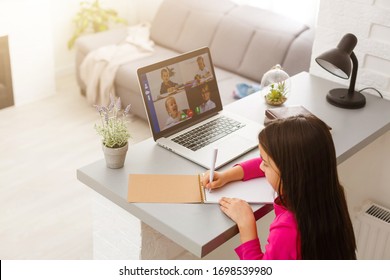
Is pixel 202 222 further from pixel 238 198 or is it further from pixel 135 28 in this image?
pixel 135 28

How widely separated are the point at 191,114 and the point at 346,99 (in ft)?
2.20

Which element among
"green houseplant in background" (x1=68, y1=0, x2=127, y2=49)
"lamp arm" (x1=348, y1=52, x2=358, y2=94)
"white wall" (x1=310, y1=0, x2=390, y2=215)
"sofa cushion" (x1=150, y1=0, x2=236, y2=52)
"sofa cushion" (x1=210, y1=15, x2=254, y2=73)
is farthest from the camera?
"green houseplant in background" (x1=68, y1=0, x2=127, y2=49)

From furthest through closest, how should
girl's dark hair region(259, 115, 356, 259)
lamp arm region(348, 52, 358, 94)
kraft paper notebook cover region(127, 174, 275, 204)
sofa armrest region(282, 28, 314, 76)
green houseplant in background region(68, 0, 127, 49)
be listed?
green houseplant in background region(68, 0, 127, 49)
sofa armrest region(282, 28, 314, 76)
lamp arm region(348, 52, 358, 94)
kraft paper notebook cover region(127, 174, 275, 204)
girl's dark hair region(259, 115, 356, 259)

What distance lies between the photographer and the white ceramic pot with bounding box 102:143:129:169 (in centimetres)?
203

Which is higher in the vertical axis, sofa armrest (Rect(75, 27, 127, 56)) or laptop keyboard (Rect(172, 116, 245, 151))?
laptop keyboard (Rect(172, 116, 245, 151))

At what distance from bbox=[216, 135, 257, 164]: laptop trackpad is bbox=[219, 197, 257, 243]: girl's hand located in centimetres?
28

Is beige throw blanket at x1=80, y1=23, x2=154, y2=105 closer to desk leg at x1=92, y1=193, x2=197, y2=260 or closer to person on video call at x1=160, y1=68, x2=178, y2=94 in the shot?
person on video call at x1=160, y1=68, x2=178, y2=94

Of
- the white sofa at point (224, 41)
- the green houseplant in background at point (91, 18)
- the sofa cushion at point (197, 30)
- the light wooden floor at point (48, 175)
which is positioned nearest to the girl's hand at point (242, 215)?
the light wooden floor at point (48, 175)

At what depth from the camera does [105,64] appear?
460 cm

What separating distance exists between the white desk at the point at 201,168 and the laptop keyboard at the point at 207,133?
0.27ft

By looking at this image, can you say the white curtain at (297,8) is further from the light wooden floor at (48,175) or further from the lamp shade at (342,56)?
the lamp shade at (342,56)

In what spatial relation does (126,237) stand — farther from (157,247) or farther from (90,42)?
(90,42)

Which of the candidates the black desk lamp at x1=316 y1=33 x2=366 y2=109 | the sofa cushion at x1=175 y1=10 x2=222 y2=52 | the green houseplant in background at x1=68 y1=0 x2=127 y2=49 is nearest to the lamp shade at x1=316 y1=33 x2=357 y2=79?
the black desk lamp at x1=316 y1=33 x2=366 y2=109

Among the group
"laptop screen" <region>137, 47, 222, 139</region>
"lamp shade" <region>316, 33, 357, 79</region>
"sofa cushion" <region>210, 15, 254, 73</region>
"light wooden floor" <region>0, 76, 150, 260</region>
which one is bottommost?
"light wooden floor" <region>0, 76, 150, 260</region>
